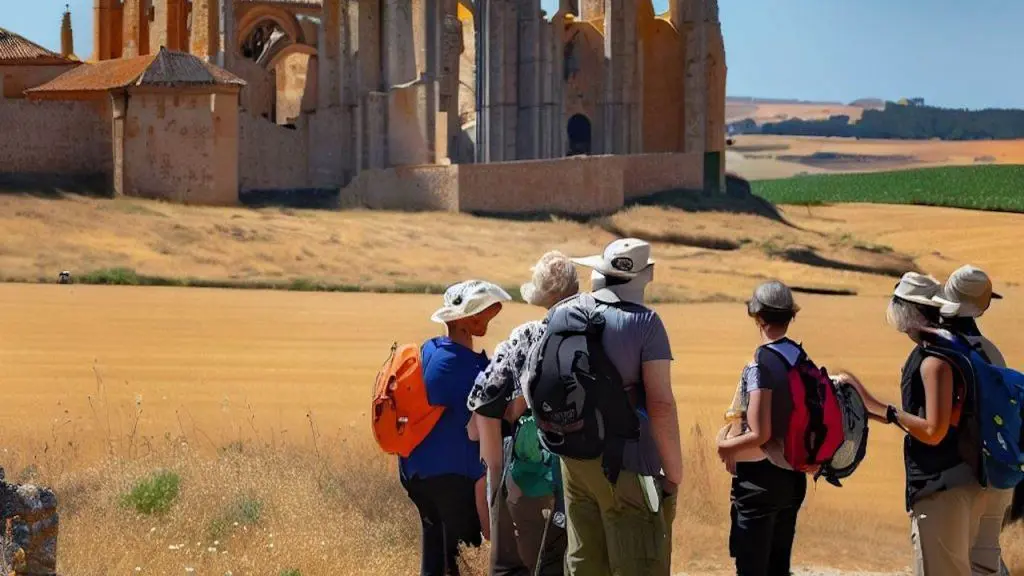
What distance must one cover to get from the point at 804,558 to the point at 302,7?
3507 cm

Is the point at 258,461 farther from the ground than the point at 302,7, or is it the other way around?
the point at 302,7

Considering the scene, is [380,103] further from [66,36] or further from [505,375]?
[505,375]

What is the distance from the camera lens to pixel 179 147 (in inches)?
1345

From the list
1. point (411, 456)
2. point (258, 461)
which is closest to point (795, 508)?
point (411, 456)

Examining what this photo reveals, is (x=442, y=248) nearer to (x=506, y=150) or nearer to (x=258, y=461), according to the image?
(x=506, y=150)

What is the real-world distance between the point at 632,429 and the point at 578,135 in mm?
41822

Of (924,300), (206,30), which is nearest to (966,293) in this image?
(924,300)

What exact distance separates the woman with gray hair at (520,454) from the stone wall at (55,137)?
28189 mm

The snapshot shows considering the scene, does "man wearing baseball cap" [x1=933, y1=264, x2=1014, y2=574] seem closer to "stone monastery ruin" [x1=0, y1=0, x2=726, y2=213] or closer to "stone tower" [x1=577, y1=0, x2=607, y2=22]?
"stone monastery ruin" [x1=0, y1=0, x2=726, y2=213]

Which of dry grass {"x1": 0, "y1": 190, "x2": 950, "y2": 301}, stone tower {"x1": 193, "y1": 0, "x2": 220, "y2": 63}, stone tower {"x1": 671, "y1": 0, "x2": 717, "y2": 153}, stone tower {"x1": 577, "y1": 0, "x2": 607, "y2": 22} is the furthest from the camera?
stone tower {"x1": 577, "y1": 0, "x2": 607, "y2": 22}

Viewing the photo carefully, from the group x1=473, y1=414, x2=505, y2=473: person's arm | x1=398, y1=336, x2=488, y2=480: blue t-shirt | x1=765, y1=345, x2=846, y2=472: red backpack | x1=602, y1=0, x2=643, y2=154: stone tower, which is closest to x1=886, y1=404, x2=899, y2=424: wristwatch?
x1=765, y1=345, x2=846, y2=472: red backpack

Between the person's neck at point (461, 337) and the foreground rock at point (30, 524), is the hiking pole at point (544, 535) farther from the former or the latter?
the foreground rock at point (30, 524)

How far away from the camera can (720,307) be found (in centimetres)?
2664

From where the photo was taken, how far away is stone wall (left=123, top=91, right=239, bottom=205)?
111 ft
